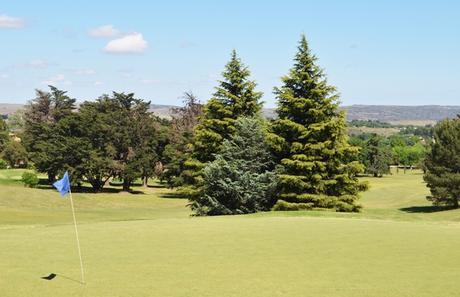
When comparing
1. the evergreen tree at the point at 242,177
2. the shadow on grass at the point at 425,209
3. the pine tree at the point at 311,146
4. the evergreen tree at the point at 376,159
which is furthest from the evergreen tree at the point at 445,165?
the evergreen tree at the point at 376,159

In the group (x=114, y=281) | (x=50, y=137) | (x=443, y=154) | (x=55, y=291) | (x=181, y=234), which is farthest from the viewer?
(x=50, y=137)

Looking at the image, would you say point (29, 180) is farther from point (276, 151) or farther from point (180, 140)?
point (276, 151)

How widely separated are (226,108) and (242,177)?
899cm

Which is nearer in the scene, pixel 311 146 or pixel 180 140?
pixel 311 146

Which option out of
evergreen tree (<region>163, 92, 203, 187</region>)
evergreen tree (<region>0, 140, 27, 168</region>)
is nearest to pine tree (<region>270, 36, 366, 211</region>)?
evergreen tree (<region>163, 92, 203, 187</region>)

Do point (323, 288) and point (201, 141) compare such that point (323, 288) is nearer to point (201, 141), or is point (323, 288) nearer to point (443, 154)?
point (201, 141)

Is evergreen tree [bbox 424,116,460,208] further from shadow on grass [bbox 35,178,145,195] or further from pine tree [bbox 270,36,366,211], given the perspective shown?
shadow on grass [bbox 35,178,145,195]

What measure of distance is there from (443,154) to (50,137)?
177 ft

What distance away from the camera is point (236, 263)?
1481 cm

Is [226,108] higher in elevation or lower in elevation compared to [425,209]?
higher

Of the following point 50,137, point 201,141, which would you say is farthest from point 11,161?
point 201,141

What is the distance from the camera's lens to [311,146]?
36656 millimetres

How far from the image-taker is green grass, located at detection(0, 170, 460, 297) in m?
12.0

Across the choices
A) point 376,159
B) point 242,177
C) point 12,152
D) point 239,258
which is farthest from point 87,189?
point 376,159
